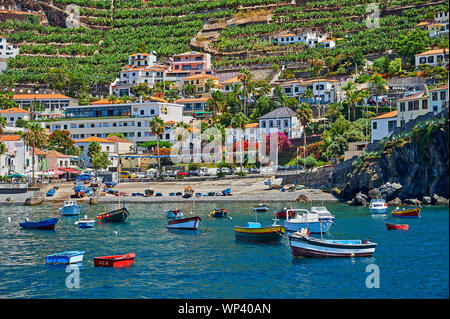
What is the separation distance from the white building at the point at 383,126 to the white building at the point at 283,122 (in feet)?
84.3

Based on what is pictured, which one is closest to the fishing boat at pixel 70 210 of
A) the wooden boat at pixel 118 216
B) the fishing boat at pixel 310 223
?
the wooden boat at pixel 118 216

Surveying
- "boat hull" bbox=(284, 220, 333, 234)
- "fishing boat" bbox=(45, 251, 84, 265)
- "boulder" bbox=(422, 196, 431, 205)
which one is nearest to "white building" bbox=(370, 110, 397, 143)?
"boulder" bbox=(422, 196, 431, 205)

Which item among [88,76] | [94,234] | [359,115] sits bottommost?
[94,234]

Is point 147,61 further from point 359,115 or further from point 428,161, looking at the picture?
point 428,161

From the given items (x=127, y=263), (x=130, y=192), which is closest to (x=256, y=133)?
(x=130, y=192)

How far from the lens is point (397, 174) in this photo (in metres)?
83.2

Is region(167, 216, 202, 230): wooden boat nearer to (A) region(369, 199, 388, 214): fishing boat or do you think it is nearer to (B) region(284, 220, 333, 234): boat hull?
(B) region(284, 220, 333, 234): boat hull

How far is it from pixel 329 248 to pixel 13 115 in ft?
398

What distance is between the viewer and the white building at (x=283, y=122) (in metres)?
121

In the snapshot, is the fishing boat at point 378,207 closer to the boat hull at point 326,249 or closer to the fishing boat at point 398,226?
the fishing boat at point 398,226

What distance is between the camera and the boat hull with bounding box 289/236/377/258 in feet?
144

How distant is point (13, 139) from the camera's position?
389 ft

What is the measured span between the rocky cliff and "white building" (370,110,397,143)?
23.6ft

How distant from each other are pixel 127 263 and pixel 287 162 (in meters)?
73.6
